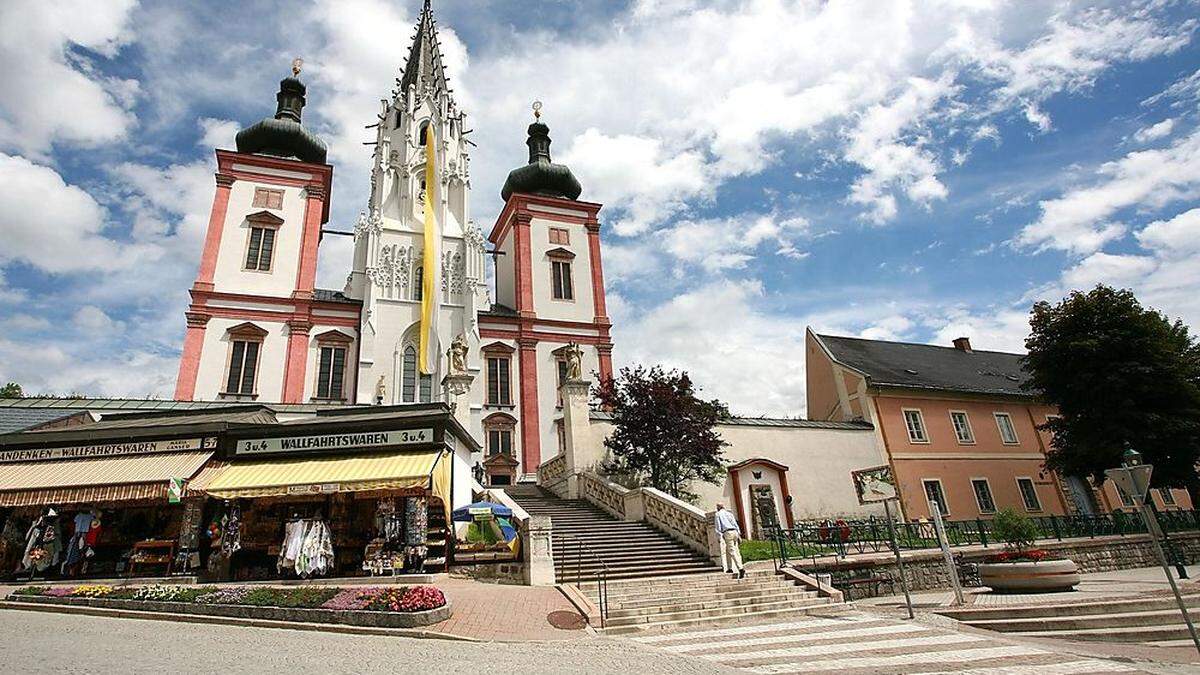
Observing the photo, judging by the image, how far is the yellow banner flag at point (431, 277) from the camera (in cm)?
3070

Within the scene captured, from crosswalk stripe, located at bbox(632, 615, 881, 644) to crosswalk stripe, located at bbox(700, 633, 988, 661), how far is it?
1.31m

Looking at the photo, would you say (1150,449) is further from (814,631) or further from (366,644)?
(366,644)

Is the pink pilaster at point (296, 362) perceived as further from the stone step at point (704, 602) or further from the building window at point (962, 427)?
the building window at point (962, 427)

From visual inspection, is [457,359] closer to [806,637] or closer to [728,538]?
[728,538]

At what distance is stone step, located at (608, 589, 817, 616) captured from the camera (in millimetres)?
10664

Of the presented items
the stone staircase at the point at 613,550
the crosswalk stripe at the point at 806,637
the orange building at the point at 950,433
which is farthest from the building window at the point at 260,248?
the crosswalk stripe at the point at 806,637

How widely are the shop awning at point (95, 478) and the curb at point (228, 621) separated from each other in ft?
9.79

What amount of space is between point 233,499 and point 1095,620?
53.3ft

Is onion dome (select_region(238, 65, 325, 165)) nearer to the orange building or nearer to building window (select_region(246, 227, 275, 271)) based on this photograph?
building window (select_region(246, 227, 275, 271))

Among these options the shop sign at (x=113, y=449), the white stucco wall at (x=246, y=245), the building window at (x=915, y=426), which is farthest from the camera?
the white stucco wall at (x=246, y=245)

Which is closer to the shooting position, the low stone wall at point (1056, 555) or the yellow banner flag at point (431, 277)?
the low stone wall at point (1056, 555)

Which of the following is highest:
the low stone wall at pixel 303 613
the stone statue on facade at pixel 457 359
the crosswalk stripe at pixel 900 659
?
the stone statue on facade at pixel 457 359

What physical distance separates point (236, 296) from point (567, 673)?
28704 mm

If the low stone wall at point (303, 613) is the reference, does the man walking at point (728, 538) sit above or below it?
above
